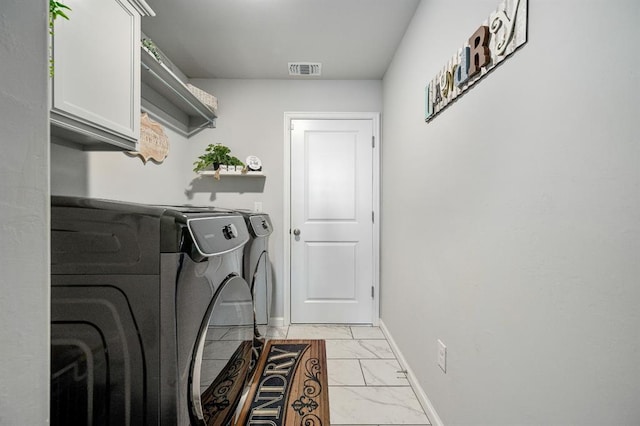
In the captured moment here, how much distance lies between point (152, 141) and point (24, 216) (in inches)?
79.9

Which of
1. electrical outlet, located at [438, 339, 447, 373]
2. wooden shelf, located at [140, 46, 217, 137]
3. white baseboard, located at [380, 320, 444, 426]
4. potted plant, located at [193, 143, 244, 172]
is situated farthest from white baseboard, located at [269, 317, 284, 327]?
wooden shelf, located at [140, 46, 217, 137]

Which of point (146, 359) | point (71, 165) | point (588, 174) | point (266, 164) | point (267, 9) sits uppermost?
point (267, 9)

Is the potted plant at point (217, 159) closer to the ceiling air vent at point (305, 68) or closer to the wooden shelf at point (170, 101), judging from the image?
the wooden shelf at point (170, 101)

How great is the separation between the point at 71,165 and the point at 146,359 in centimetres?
117

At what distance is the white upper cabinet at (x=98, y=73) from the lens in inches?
38.8

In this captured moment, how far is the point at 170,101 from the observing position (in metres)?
2.37

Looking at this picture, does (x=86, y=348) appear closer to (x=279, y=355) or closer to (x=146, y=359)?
(x=146, y=359)

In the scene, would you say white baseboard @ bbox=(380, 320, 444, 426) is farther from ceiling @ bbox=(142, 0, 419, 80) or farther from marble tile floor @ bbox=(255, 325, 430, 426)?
ceiling @ bbox=(142, 0, 419, 80)

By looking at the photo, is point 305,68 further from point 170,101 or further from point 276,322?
point 276,322

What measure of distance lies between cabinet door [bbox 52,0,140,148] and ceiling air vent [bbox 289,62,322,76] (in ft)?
4.63

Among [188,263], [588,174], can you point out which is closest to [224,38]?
[188,263]

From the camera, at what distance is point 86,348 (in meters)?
0.80

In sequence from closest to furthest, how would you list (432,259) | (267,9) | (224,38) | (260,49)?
(432,259) → (267,9) → (224,38) → (260,49)

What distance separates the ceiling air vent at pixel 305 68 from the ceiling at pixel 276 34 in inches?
2.0
